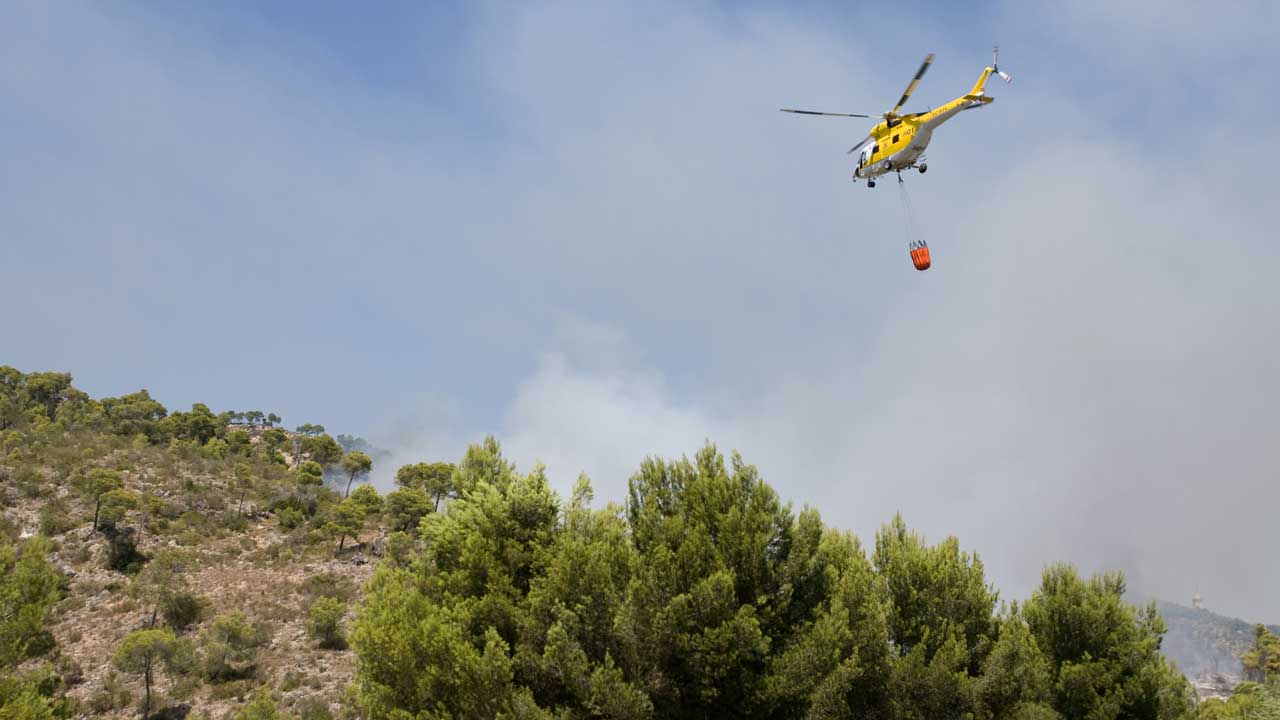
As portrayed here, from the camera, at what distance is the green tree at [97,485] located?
54.8 m

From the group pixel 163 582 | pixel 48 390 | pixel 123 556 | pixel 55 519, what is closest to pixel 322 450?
pixel 48 390

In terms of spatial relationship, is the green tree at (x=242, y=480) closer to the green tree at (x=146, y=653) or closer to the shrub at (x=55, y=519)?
the shrub at (x=55, y=519)

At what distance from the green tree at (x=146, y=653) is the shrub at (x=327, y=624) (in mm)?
7657

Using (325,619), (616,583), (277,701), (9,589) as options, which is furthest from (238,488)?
(616,583)

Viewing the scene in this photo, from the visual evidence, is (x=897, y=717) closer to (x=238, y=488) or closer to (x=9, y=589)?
(x=9, y=589)

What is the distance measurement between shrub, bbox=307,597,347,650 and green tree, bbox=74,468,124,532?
2096cm

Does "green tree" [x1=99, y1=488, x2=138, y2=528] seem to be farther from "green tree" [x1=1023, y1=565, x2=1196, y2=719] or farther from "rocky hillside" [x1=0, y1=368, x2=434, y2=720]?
"green tree" [x1=1023, y1=565, x2=1196, y2=719]

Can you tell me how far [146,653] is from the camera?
39.4m

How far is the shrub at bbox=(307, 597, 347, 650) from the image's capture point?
151 ft

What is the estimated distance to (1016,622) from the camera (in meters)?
25.8

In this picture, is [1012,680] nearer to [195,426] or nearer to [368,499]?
[368,499]

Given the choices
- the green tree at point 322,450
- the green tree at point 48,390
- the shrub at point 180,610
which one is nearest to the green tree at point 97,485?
the shrub at point 180,610

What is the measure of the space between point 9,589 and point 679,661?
98.3 ft

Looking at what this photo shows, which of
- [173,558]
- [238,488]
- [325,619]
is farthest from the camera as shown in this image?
[238,488]
